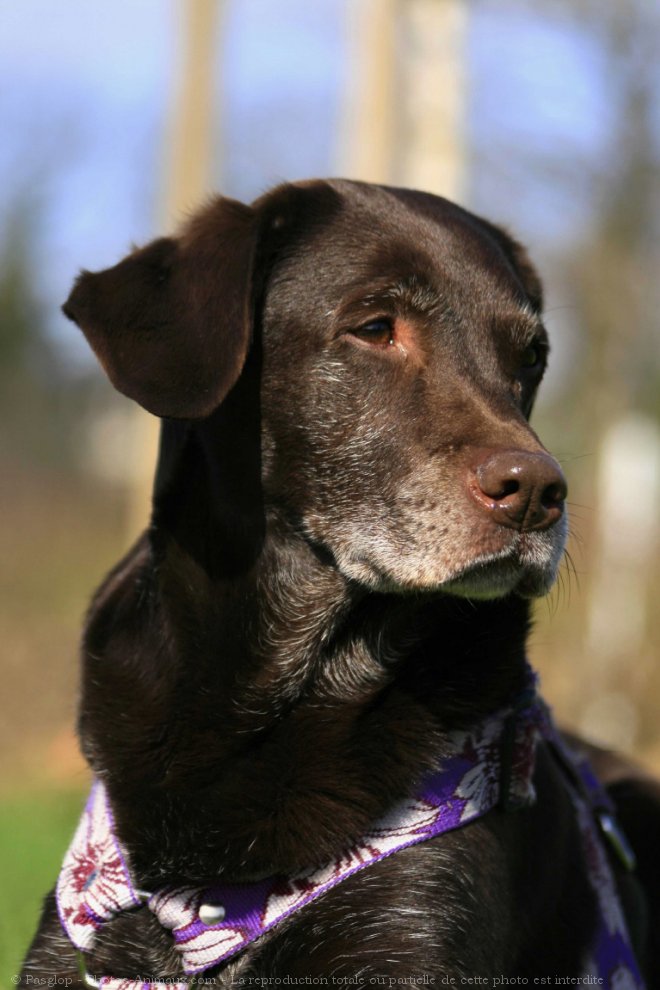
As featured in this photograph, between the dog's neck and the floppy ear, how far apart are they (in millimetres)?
253

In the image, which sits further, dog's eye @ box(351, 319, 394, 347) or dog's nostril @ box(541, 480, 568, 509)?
dog's eye @ box(351, 319, 394, 347)

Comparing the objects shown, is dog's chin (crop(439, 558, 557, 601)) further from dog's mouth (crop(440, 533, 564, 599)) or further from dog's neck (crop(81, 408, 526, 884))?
dog's neck (crop(81, 408, 526, 884))

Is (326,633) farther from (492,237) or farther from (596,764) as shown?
(596,764)

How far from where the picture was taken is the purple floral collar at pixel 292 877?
2.62 meters

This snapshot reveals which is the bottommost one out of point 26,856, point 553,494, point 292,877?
point 26,856

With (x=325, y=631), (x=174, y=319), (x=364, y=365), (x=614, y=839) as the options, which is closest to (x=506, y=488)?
(x=364, y=365)

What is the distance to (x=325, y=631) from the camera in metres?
3.00

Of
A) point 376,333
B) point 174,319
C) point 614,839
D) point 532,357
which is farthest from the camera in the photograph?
point 614,839

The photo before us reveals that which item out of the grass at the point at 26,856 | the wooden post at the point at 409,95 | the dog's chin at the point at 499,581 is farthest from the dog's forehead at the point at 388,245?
the wooden post at the point at 409,95

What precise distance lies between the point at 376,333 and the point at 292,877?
3.85 feet

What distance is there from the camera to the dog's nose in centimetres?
252

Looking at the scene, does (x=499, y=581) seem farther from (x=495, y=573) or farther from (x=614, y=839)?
(x=614, y=839)

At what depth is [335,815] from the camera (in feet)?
8.72

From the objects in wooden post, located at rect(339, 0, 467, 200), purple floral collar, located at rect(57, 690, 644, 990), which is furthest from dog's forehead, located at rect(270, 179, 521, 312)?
wooden post, located at rect(339, 0, 467, 200)
